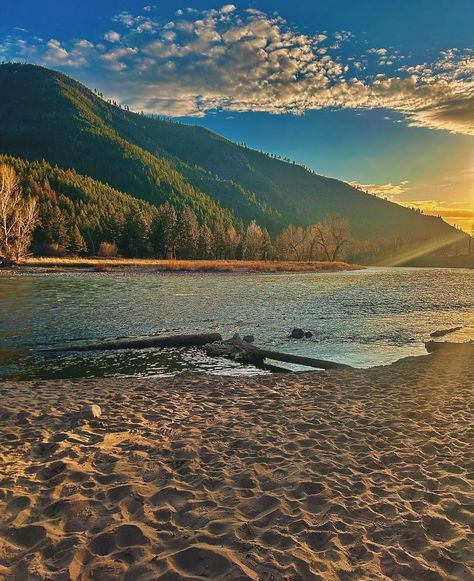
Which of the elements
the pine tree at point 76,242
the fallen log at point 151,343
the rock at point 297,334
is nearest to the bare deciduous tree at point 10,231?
the pine tree at point 76,242

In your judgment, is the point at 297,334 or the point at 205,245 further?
the point at 205,245

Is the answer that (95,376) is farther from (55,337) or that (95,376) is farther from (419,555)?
(419,555)

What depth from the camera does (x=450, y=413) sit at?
10.9 m

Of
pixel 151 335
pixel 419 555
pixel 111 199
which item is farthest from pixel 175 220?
pixel 419 555

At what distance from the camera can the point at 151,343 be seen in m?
20.3

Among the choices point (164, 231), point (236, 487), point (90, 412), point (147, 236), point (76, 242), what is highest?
point (164, 231)

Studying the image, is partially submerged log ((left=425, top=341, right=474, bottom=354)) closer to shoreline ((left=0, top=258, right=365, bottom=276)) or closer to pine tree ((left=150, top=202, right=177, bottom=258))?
shoreline ((left=0, top=258, right=365, bottom=276))

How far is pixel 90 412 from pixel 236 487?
16.1 feet

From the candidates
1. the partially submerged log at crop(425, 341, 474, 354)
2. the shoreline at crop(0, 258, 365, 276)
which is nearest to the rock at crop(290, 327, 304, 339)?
the partially submerged log at crop(425, 341, 474, 354)

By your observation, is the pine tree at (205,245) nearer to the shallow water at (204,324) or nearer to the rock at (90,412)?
the shallow water at (204,324)

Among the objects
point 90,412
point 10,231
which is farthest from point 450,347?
point 10,231

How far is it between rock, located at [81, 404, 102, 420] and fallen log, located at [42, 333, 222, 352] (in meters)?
9.61

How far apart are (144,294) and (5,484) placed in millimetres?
39000

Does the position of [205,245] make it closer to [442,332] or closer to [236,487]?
[442,332]
